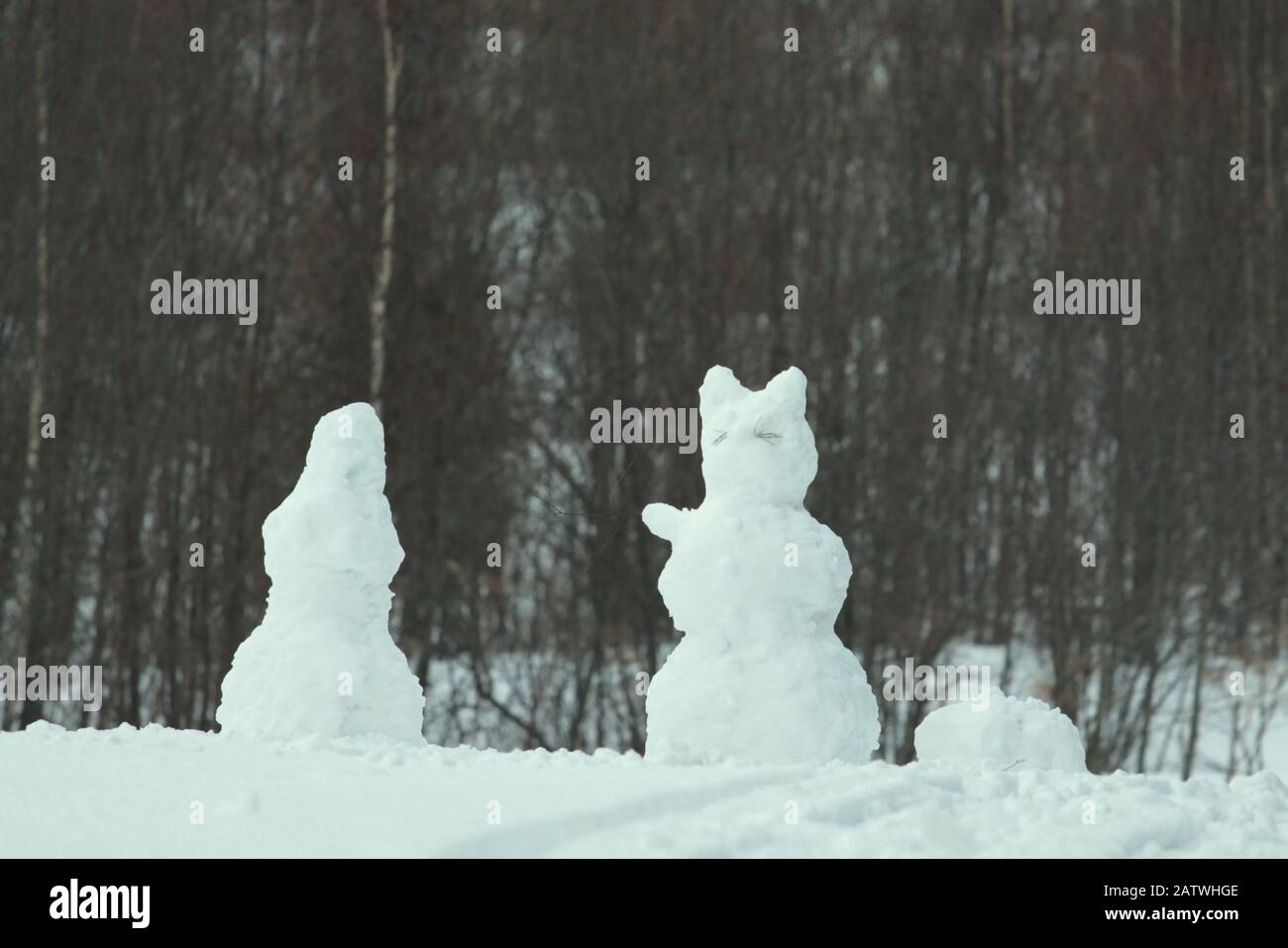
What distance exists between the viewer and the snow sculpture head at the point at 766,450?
8641 mm

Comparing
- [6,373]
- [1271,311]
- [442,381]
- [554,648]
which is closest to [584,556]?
[554,648]

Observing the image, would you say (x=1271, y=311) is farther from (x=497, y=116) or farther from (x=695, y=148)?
(x=497, y=116)

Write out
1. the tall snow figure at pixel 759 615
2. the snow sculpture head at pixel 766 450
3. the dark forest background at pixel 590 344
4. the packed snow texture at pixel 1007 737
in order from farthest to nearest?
the dark forest background at pixel 590 344 < the packed snow texture at pixel 1007 737 < the snow sculpture head at pixel 766 450 < the tall snow figure at pixel 759 615

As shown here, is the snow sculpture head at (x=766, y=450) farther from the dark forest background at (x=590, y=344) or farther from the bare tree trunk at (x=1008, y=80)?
the bare tree trunk at (x=1008, y=80)

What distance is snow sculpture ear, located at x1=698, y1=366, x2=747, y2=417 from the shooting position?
8.92 metres

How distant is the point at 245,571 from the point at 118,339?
7.36 feet

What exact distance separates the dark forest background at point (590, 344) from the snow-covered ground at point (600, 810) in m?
8.04

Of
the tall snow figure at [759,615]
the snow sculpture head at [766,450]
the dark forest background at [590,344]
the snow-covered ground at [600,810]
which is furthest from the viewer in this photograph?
the dark forest background at [590,344]

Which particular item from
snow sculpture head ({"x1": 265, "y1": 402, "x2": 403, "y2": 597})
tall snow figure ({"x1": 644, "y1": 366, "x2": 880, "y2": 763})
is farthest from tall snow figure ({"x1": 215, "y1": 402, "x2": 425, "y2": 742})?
tall snow figure ({"x1": 644, "y1": 366, "x2": 880, "y2": 763})

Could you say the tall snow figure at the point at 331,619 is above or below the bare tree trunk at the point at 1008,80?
below

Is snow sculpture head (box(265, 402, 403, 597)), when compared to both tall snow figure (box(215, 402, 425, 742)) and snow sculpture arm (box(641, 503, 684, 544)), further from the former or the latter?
snow sculpture arm (box(641, 503, 684, 544))

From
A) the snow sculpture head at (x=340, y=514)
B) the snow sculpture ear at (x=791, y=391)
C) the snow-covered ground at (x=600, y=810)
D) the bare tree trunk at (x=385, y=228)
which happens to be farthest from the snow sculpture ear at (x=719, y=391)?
the bare tree trunk at (x=385, y=228)

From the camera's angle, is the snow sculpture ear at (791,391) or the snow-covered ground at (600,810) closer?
the snow-covered ground at (600,810)

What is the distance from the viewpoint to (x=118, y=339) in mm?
15672
